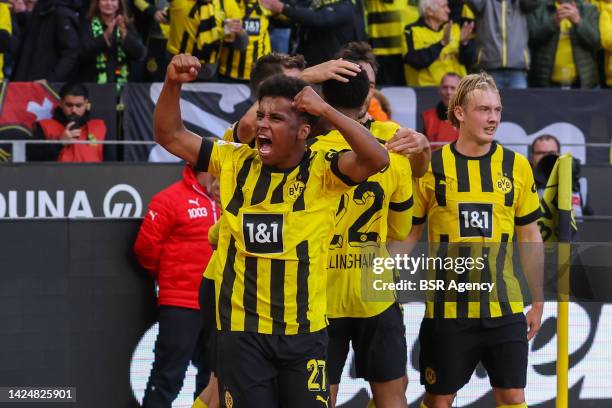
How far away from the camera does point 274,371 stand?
5848 millimetres

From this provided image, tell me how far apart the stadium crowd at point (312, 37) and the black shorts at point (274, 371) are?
5944mm

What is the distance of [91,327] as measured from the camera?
8.23 m

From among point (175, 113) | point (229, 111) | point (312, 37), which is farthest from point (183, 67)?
point (312, 37)

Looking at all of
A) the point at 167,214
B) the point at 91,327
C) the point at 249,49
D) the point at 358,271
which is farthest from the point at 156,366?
the point at 249,49

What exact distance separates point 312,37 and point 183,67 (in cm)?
692

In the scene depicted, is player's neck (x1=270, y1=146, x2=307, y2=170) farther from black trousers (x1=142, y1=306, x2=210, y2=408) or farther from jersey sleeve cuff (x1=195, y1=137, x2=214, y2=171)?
black trousers (x1=142, y1=306, x2=210, y2=408)

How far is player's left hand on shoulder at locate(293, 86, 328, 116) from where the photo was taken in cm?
554

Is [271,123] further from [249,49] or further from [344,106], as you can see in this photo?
[249,49]

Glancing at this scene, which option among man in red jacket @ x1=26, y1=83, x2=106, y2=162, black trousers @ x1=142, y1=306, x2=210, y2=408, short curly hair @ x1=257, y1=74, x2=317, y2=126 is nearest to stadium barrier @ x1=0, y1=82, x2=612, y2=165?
man in red jacket @ x1=26, y1=83, x2=106, y2=162

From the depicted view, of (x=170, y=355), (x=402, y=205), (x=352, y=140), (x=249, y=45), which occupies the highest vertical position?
→ (x=249, y=45)

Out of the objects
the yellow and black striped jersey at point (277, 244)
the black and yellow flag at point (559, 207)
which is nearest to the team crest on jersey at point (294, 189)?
the yellow and black striped jersey at point (277, 244)

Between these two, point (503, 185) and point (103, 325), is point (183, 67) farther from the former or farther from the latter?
point (103, 325)

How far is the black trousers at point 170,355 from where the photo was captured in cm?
832

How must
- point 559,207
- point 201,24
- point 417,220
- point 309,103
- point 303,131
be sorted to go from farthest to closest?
point 201,24 < point 559,207 < point 417,220 < point 303,131 < point 309,103
